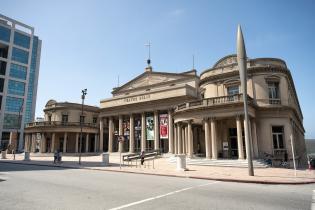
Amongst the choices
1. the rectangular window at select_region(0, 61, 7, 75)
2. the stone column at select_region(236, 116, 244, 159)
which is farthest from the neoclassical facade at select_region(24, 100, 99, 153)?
the stone column at select_region(236, 116, 244, 159)

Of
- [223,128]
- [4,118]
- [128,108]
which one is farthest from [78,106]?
[223,128]

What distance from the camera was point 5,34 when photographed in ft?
223

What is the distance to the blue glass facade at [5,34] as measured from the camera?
67188 millimetres

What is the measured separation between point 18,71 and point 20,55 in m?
5.32

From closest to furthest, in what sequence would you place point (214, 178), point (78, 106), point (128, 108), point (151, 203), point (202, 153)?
point (151, 203) → point (214, 178) → point (202, 153) → point (128, 108) → point (78, 106)

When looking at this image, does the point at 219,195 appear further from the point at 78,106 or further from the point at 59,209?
the point at 78,106

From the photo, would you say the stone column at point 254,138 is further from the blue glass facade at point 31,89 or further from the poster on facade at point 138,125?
the blue glass facade at point 31,89

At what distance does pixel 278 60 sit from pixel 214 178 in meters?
20.1

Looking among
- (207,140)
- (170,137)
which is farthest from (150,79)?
(207,140)

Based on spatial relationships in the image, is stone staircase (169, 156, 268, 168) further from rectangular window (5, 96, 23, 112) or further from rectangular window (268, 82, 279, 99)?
rectangular window (5, 96, 23, 112)

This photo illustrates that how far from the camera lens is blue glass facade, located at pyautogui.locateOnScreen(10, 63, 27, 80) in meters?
68.9

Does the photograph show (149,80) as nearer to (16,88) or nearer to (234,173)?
(234,173)

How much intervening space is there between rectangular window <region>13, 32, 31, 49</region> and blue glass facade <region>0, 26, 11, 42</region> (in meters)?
2.06

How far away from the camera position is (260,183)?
12953 mm
